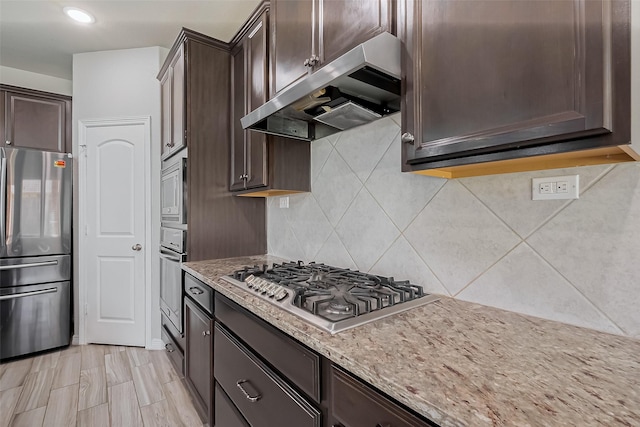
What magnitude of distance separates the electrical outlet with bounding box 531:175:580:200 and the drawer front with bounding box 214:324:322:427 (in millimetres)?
945

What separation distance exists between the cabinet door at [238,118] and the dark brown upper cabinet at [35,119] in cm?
212

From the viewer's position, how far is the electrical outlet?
0.90 meters

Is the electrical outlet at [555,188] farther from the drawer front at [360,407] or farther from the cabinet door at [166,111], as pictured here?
the cabinet door at [166,111]

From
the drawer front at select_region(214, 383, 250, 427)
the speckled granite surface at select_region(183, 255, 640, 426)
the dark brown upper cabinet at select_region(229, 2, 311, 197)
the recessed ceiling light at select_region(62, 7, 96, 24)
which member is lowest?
the drawer front at select_region(214, 383, 250, 427)

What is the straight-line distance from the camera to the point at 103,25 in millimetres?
2561

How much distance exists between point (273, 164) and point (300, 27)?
747 millimetres

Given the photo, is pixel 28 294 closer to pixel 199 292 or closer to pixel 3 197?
pixel 3 197

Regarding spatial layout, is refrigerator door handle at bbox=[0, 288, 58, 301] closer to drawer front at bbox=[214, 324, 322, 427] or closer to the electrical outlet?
drawer front at bbox=[214, 324, 322, 427]

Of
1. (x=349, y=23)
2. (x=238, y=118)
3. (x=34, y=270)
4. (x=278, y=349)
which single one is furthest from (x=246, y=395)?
(x=34, y=270)

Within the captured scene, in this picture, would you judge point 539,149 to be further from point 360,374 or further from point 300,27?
point 300,27

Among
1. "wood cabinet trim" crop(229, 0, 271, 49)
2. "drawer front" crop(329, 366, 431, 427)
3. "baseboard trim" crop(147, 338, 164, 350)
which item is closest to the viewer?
"drawer front" crop(329, 366, 431, 427)

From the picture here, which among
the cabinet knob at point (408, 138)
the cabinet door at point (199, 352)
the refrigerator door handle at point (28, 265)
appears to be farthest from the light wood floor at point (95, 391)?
the cabinet knob at point (408, 138)

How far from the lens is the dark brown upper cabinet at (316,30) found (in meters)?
1.12

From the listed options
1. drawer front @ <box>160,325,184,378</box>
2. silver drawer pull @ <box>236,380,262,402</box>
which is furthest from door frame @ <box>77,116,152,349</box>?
silver drawer pull @ <box>236,380,262,402</box>
